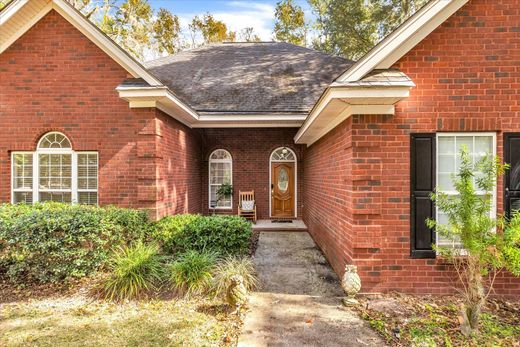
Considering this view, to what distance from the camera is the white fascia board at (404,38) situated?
14.8ft

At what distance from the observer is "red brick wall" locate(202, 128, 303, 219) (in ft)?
38.1

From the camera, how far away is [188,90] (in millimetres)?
10523

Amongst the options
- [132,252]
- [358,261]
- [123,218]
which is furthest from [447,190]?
[123,218]

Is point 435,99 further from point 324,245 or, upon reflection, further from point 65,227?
point 65,227

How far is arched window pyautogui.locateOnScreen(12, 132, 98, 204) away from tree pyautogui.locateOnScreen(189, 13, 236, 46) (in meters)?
19.8

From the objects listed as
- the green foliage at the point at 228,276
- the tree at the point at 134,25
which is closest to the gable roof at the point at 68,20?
the green foliage at the point at 228,276

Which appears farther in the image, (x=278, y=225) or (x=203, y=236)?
(x=278, y=225)

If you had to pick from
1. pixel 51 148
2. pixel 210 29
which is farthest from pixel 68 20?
pixel 210 29

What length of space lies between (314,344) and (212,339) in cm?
126

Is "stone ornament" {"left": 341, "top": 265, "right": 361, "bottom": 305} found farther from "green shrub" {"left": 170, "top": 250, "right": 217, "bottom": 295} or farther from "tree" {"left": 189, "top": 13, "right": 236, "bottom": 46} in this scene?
"tree" {"left": 189, "top": 13, "right": 236, "bottom": 46}

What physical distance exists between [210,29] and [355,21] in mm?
11357

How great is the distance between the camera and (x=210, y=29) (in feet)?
78.0

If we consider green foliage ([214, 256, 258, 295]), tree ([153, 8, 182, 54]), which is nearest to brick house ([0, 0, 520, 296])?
green foliage ([214, 256, 258, 295])

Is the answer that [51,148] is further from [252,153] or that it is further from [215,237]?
[252,153]
